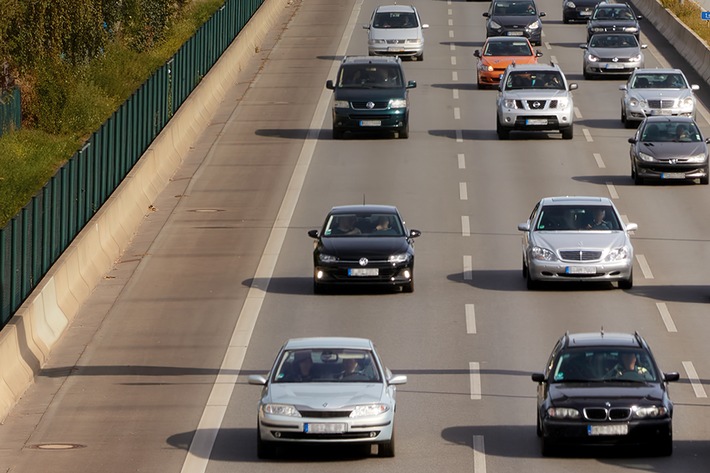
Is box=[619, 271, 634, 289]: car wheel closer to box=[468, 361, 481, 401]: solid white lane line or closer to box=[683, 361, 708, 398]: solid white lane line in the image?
box=[683, 361, 708, 398]: solid white lane line

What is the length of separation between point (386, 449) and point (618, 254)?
10.4 metres

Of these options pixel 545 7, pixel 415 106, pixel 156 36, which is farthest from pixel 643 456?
pixel 545 7

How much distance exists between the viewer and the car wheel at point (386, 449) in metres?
19.0

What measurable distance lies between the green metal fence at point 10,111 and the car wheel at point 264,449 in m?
21.8

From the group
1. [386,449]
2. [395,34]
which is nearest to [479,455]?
[386,449]

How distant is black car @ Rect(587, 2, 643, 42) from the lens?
61125 mm

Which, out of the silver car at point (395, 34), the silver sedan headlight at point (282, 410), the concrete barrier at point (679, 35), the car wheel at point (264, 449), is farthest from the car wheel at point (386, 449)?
the silver car at point (395, 34)

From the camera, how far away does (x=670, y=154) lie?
38469 mm

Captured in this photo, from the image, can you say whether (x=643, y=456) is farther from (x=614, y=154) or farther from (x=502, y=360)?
(x=614, y=154)

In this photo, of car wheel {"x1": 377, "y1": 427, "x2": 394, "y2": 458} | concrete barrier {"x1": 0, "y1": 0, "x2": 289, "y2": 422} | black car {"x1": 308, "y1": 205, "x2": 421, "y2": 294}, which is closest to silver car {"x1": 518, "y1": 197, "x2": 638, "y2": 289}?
black car {"x1": 308, "y1": 205, "x2": 421, "y2": 294}

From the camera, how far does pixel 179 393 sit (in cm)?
2281

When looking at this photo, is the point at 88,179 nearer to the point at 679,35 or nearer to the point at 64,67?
the point at 64,67

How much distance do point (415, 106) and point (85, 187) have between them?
2036 cm

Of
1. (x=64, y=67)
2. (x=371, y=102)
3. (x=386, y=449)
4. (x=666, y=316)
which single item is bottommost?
(x=666, y=316)
